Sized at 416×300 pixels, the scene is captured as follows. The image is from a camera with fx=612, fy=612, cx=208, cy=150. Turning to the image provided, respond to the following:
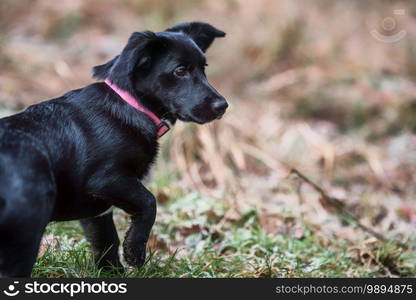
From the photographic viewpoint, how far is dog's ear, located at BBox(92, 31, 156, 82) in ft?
11.5

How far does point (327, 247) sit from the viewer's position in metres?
5.14

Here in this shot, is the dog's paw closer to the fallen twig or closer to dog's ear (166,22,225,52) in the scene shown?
dog's ear (166,22,225,52)

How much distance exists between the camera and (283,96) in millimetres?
9633

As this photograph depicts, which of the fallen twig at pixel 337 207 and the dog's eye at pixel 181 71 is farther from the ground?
the dog's eye at pixel 181 71

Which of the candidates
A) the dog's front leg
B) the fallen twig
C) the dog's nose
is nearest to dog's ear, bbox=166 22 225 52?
the dog's nose

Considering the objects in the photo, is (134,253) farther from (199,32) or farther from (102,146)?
(199,32)

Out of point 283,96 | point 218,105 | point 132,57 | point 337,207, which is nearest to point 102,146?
point 132,57

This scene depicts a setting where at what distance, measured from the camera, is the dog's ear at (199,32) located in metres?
4.16

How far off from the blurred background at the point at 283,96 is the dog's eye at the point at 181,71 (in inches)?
66.6

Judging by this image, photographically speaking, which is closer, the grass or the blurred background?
the grass

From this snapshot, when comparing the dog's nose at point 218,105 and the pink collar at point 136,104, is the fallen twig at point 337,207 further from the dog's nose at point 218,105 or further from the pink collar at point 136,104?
the pink collar at point 136,104

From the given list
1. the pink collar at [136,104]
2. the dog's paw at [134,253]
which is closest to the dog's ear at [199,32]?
the pink collar at [136,104]

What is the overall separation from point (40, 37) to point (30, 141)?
26.0 ft

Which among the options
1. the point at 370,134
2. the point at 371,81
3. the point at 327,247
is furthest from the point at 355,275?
the point at 371,81
